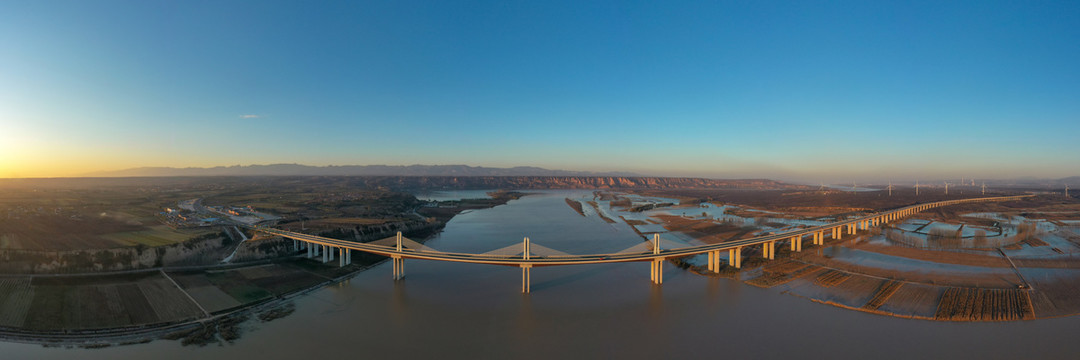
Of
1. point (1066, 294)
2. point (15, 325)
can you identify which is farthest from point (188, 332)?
point (1066, 294)

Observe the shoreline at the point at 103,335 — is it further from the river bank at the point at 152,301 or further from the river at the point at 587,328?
the river at the point at 587,328

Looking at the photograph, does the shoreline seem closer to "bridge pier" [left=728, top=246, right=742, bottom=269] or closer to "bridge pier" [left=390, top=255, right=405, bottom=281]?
"bridge pier" [left=390, top=255, right=405, bottom=281]

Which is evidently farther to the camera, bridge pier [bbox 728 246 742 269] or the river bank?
bridge pier [bbox 728 246 742 269]

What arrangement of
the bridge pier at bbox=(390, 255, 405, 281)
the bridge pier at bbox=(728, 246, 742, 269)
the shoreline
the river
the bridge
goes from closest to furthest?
the river, the shoreline, the bridge, the bridge pier at bbox=(390, 255, 405, 281), the bridge pier at bbox=(728, 246, 742, 269)

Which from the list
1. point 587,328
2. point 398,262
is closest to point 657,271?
point 587,328

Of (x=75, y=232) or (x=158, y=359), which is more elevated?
(x=75, y=232)

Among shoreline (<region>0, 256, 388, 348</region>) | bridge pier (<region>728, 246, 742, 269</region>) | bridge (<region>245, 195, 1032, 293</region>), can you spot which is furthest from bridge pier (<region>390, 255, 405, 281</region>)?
bridge pier (<region>728, 246, 742, 269</region>)

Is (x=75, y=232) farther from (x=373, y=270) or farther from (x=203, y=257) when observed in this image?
(x=373, y=270)

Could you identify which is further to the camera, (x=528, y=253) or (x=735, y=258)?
(x=735, y=258)

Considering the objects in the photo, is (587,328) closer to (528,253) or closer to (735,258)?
(528,253)
